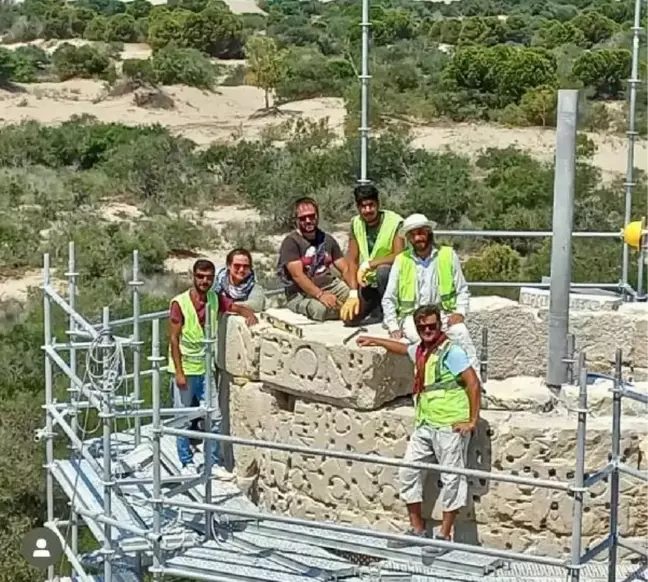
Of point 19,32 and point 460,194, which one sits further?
point 19,32

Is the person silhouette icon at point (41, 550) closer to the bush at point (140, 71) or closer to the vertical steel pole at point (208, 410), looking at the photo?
the vertical steel pole at point (208, 410)

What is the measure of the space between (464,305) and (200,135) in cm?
2858

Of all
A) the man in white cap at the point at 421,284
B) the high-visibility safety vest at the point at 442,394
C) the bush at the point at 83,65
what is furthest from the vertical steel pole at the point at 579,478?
the bush at the point at 83,65

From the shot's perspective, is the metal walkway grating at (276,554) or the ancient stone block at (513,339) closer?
the metal walkway grating at (276,554)

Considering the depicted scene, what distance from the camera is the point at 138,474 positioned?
8891 mm

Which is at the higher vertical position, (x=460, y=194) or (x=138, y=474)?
(x=460, y=194)

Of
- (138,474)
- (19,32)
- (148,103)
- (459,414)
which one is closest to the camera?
(459,414)

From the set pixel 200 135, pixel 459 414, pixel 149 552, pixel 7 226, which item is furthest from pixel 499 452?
pixel 200 135

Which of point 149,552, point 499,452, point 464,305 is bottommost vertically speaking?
point 149,552

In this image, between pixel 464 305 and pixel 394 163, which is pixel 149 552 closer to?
pixel 464 305

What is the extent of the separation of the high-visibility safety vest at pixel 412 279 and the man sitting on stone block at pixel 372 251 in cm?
57

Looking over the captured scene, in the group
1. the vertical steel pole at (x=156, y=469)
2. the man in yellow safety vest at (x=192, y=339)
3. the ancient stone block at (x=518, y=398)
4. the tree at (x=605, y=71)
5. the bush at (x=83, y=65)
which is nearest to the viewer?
the vertical steel pole at (x=156, y=469)

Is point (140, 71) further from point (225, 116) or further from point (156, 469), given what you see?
point (156, 469)

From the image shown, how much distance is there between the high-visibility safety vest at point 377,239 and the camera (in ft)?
31.2
